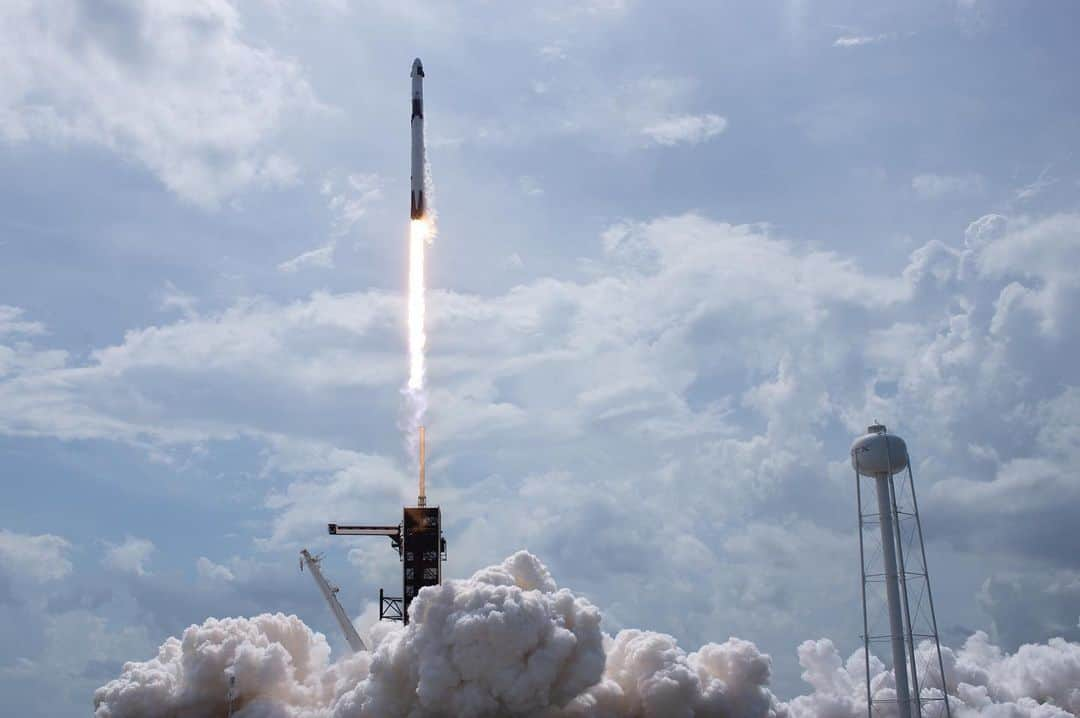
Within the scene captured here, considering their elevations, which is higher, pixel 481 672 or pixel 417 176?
pixel 417 176

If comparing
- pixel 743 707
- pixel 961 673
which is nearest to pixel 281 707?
pixel 743 707


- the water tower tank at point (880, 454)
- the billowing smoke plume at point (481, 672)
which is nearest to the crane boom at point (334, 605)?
the billowing smoke plume at point (481, 672)

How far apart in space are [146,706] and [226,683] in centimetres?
668

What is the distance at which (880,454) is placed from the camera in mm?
74812

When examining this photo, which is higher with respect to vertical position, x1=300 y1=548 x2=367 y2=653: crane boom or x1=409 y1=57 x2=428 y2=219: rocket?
x1=409 y1=57 x2=428 y2=219: rocket

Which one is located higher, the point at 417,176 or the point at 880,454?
the point at 417,176

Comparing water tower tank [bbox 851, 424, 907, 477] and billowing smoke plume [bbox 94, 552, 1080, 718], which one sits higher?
water tower tank [bbox 851, 424, 907, 477]

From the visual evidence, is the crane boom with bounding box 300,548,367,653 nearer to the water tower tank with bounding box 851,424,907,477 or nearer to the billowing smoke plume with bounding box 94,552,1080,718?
the billowing smoke plume with bounding box 94,552,1080,718

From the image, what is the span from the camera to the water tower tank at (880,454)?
74.8 metres

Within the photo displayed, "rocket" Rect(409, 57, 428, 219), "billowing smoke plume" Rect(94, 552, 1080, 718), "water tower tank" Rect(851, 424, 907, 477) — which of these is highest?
"rocket" Rect(409, 57, 428, 219)

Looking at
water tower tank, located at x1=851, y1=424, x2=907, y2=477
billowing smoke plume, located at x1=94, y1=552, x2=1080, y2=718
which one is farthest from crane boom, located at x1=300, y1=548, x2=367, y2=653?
water tower tank, located at x1=851, y1=424, x2=907, y2=477

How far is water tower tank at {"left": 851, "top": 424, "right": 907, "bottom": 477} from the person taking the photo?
2943 inches

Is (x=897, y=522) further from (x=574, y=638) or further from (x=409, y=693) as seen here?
(x=409, y=693)

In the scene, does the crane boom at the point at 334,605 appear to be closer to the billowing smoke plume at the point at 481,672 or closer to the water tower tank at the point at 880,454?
the billowing smoke plume at the point at 481,672
